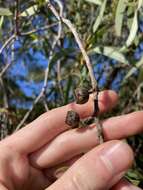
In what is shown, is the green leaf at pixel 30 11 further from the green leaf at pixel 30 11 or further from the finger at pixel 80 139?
the finger at pixel 80 139

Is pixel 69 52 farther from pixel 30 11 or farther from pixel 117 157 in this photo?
pixel 117 157

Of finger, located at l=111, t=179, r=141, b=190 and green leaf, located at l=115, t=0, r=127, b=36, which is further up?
green leaf, located at l=115, t=0, r=127, b=36

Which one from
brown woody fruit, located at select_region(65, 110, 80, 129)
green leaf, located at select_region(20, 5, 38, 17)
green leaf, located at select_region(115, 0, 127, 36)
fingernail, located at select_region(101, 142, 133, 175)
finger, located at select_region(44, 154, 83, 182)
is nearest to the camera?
fingernail, located at select_region(101, 142, 133, 175)

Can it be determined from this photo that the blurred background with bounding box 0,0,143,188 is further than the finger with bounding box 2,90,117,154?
Yes

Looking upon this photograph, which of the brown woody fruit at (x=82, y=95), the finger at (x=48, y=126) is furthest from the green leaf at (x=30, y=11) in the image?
the brown woody fruit at (x=82, y=95)

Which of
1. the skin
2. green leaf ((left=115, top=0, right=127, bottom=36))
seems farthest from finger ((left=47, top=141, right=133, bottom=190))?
green leaf ((left=115, top=0, right=127, bottom=36))

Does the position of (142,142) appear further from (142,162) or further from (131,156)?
(131,156)

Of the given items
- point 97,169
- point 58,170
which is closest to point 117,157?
point 97,169

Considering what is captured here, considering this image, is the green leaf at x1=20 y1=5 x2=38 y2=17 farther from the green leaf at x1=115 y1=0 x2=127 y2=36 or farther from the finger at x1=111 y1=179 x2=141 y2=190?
the finger at x1=111 y1=179 x2=141 y2=190
